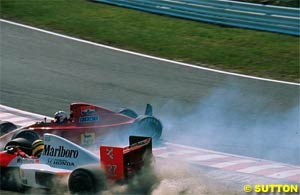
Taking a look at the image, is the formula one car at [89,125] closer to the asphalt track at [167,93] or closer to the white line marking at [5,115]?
the asphalt track at [167,93]

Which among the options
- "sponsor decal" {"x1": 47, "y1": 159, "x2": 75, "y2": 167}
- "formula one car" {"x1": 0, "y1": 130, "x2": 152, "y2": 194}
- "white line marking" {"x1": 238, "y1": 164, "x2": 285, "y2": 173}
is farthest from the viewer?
"white line marking" {"x1": 238, "y1": 164, "x2": 285, "y2": 173}

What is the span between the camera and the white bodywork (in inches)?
392

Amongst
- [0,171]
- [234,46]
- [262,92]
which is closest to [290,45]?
[234,46]

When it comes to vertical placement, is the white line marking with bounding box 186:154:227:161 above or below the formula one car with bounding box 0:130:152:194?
below

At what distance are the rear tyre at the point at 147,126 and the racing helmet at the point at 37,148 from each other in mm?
2003

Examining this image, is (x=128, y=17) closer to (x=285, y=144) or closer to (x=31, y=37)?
(x=31, y=37)

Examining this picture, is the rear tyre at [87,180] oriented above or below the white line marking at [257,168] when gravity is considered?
above

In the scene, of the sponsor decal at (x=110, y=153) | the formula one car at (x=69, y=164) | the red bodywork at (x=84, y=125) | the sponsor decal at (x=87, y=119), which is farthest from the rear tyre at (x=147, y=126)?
the sponsor decal at (x=110, y=153)

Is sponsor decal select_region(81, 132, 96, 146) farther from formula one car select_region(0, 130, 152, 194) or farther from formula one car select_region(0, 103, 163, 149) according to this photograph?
formula one car select_region(0, 130, 152, 194)

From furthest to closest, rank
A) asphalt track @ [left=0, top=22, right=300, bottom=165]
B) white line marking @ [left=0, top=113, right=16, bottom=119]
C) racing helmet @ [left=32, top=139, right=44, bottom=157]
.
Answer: white line marking @ [left=0, top=113, right=16, bottom=119], asphalt track @ [left=0, top=22, right=300, bottom=165], racing helmet @ [left=32, top=139, right=44, bottom=157]

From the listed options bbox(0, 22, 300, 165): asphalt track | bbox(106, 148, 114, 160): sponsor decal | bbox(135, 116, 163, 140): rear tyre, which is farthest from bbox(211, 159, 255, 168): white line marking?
bbox(106, 148, 114, 160): sponsor decal

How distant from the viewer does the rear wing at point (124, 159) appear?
9570 millimetres

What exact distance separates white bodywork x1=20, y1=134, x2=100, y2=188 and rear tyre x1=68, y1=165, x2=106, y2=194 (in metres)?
0.34

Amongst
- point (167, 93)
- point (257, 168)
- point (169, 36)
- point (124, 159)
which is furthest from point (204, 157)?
point (169, 36)
